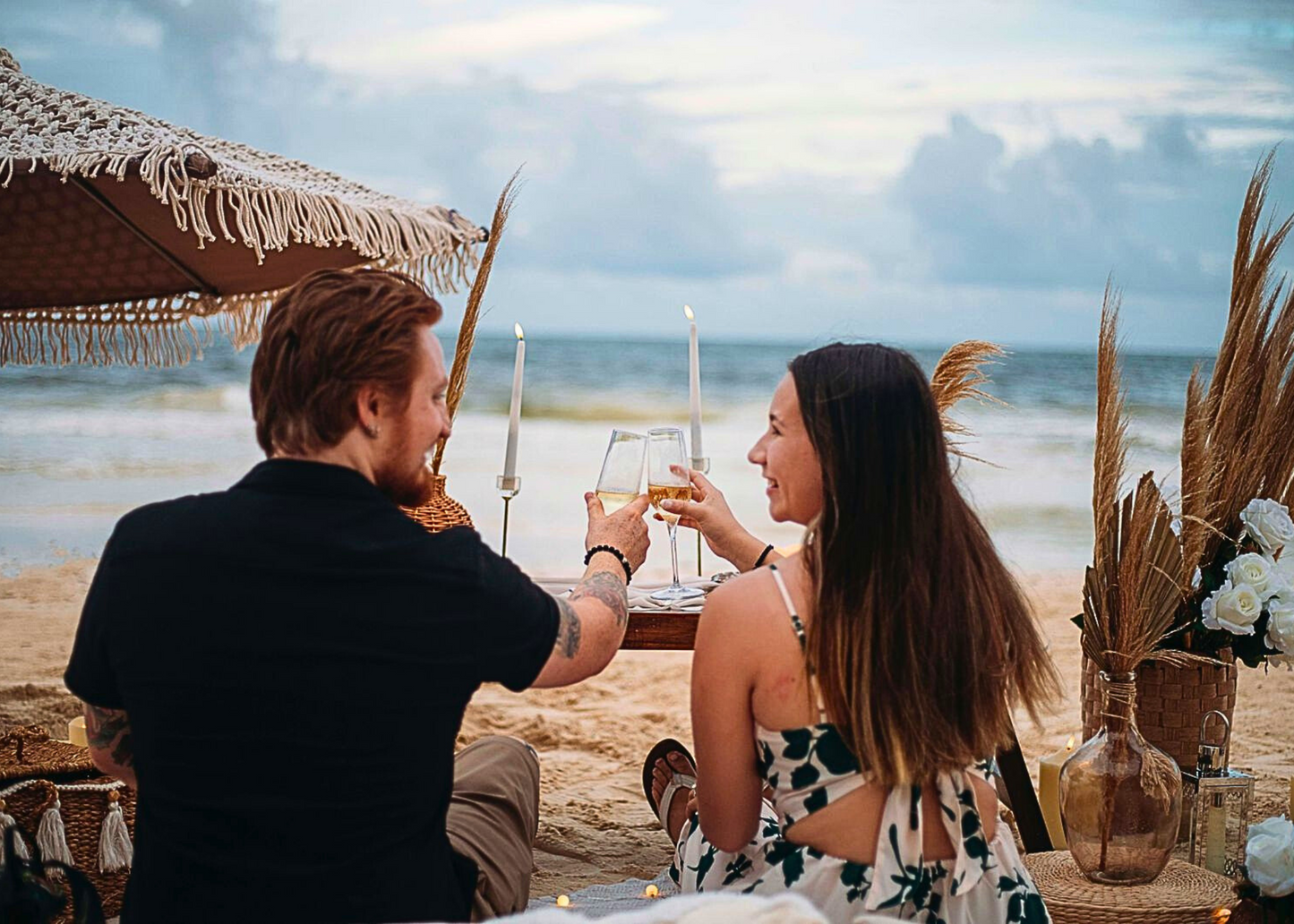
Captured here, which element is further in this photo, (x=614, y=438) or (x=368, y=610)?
(x=614, y=438)

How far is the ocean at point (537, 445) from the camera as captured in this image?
32.1 ft

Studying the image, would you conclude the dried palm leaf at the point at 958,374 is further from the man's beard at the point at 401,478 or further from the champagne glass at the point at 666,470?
the man's beard at the point at 401,478

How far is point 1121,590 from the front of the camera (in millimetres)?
2309

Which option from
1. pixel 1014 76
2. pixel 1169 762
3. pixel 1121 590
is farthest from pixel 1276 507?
pixel 1014 76

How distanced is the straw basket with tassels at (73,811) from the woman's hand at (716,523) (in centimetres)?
134

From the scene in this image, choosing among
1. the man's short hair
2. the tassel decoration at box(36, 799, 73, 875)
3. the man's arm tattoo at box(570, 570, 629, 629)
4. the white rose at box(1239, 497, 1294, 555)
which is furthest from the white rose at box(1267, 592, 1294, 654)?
the tassel decoration at box(36, 799, 73, 875)

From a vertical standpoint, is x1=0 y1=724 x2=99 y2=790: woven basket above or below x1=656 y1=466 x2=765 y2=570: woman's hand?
below

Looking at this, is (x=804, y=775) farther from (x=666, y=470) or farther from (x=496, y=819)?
(x=666, y=470)

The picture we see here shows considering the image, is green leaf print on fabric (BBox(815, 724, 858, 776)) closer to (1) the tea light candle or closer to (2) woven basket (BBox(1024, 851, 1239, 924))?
(2) woven basket (BBox(1024, 851, 1239, 924))

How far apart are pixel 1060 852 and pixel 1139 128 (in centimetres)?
1081

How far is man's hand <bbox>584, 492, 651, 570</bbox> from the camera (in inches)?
71.3

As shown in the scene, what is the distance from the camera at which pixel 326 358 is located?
4.53 ft

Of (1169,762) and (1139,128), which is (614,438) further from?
(1139,128)

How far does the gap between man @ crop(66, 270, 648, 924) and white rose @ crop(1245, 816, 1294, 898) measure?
127 cm
